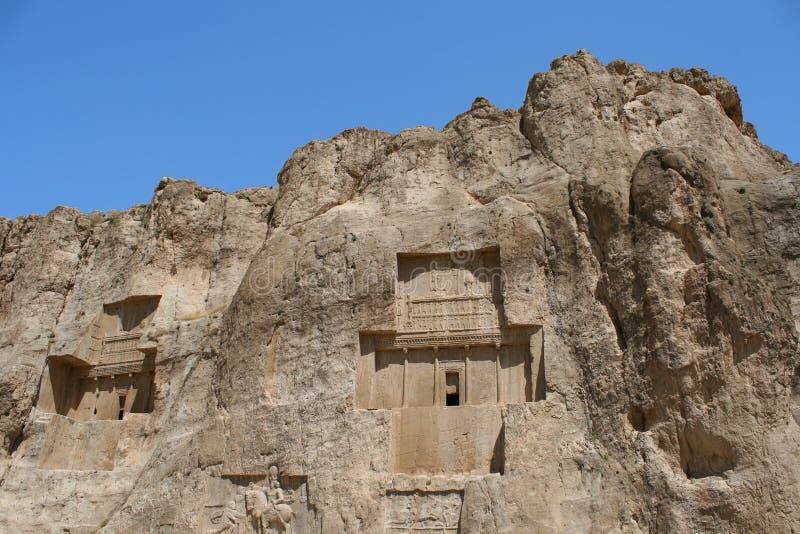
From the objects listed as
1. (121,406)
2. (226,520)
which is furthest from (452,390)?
(121,406)

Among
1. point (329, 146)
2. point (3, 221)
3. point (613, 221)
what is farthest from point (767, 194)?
point (3, 221)

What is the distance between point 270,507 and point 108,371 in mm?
6494

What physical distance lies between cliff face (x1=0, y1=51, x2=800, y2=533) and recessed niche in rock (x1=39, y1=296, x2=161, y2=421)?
0.06 m

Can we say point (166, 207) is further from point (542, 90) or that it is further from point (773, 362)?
point (773, 362)

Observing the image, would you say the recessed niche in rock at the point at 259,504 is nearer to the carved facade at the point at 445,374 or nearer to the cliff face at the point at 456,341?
the cliff face at the point at 456,341

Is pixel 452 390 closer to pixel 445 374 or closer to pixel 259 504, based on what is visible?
pixel 445 374

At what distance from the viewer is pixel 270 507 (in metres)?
14.1

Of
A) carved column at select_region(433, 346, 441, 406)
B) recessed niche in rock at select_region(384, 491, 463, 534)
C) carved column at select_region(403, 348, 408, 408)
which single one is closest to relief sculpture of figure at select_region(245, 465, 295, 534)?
recessed niche in rock at select_region(384, 491, 463, 534)

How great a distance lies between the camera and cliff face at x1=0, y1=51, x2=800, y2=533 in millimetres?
12602

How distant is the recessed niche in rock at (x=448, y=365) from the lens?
14188mm

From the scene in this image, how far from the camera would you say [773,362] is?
12.4 m

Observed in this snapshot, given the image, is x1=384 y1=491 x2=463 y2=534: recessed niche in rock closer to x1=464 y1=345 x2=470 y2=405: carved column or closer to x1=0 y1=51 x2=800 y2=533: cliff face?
x1=0 y1=51 x2=800 y2=533: cliff face

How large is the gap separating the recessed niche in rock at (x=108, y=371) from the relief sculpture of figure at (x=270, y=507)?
4.80 meters

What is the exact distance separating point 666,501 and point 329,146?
424 inches
